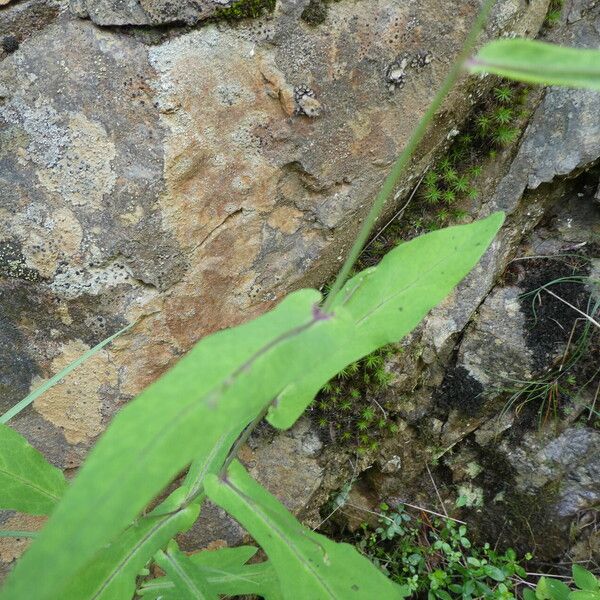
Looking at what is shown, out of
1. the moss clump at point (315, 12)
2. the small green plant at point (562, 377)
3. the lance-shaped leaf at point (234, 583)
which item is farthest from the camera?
the small green plant at point (562, 377)

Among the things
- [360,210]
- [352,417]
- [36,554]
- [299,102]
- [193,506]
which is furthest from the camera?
[352,417]

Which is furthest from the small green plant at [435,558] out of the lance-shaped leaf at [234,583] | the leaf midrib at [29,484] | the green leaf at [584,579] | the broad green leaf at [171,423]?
the broad green leaf at [171,423]

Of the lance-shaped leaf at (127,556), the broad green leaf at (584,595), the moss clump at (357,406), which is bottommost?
the broad green leaf at (584,595)

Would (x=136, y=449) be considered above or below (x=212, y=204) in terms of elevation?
above

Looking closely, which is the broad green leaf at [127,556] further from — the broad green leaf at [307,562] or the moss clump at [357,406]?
the moss clump at [357,406]

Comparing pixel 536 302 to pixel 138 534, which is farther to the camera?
pixel 536 302

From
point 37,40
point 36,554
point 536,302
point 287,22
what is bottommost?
point 536,302

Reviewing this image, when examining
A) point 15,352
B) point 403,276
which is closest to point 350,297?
point 403,276

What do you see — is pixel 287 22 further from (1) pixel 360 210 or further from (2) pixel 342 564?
(2) pixel 342 564

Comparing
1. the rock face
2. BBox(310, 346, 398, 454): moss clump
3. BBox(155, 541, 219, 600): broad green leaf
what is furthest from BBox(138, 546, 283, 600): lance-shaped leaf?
BBox(310, 346, 398, 454): moss clump
